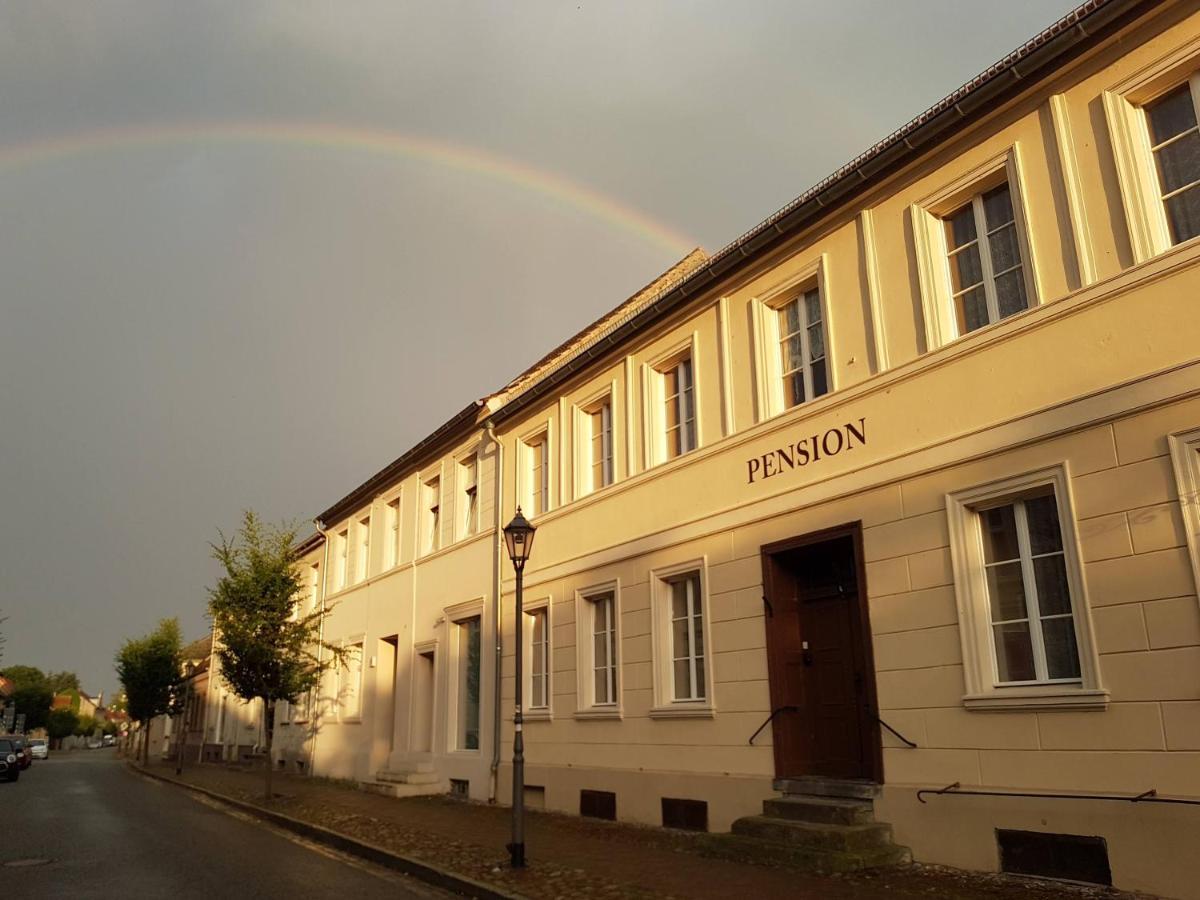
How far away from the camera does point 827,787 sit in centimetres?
1029

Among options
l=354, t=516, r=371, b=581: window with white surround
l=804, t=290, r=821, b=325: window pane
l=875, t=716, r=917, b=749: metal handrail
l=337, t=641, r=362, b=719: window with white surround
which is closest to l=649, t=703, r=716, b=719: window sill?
l=875, t=716, r=917, b=749: metal handrail

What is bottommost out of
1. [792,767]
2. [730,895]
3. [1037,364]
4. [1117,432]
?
[730,895]

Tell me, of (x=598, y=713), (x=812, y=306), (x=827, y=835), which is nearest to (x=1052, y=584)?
(x=827, y=835)

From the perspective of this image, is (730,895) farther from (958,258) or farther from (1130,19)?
(1130,19)

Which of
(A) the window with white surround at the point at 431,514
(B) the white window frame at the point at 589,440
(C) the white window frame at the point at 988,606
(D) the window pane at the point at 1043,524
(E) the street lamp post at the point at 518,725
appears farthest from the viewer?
(A) the window with white surround at the point at 431,514

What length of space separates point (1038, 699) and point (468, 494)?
14.2 meters

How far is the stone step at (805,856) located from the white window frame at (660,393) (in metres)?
5.40

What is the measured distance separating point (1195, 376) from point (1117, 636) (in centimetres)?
219

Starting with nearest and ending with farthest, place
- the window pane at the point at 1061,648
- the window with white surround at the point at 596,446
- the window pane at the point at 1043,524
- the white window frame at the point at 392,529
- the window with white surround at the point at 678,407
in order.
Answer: the window pane at the point at 1061,648
the window pane at the point at 1043,524
the window with white surround at the point at 678,407
the window with white surround at the point at 596,446
the white window frame at the point at 392,529

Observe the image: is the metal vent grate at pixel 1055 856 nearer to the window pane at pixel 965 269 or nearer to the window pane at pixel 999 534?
the window pane at pixel 999 534

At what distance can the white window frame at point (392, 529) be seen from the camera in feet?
80.3

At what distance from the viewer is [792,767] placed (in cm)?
1096

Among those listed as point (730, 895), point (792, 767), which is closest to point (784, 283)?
point (792, 767)

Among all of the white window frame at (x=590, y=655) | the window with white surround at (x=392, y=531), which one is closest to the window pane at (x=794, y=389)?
the white window frame at (x=590, y=655)
